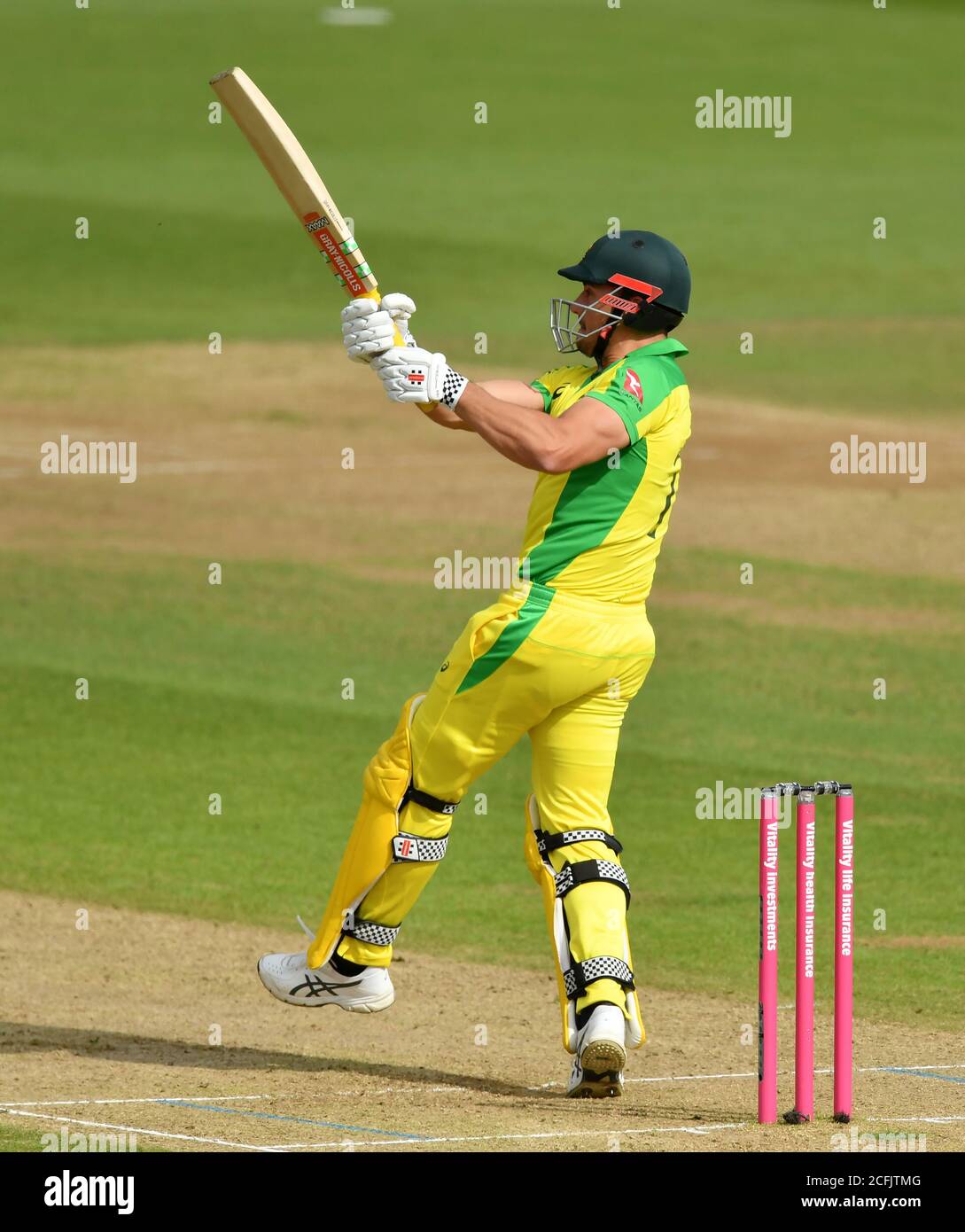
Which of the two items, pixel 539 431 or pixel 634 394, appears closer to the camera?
pixel 539 431

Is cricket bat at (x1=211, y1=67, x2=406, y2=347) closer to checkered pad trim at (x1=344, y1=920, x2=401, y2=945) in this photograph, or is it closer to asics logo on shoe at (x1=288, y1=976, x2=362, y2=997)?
checkered pad trim at (x1=344, y1=920, x2=401, y2=945)

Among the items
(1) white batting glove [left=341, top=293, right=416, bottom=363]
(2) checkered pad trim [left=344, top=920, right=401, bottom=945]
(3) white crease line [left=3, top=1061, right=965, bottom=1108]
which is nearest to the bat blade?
(1) white batting glove [left=341, top=293, right=416, bottom=363]

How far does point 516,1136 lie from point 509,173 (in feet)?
110

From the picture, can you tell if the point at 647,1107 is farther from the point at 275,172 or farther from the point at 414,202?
the point at 414,202

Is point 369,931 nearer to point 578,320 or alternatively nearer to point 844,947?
point 844,947

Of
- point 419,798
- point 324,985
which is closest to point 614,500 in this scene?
point 419,798

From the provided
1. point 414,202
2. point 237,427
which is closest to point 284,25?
point 414,202

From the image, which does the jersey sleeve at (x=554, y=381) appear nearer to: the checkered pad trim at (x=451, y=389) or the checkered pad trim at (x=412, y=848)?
the checkered pad trim at (x=451, y=389)

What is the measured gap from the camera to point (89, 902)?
10422 mm

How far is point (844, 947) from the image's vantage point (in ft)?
22.1

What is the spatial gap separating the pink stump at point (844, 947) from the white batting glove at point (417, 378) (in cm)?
172

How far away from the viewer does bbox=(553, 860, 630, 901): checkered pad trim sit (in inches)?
294

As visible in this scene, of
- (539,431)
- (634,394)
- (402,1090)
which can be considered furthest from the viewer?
(402,1090)

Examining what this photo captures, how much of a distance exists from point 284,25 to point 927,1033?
40.6 meters
